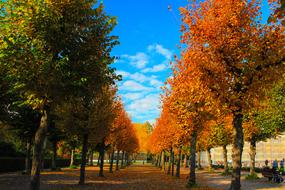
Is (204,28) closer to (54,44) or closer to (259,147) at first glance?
(54,44)

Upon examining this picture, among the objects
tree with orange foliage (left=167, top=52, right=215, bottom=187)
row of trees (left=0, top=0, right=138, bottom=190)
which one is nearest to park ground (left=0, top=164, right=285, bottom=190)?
tree with orange foliage (left=167, top=52, right=215, bottom=187)

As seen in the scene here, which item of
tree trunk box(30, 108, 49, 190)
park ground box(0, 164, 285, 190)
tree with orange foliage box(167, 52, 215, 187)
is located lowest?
park ground box(0, 164, 285, 190)

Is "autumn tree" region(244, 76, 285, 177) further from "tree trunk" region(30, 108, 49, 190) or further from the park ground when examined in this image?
"tree trunk" region(30, 108, 49, 190)

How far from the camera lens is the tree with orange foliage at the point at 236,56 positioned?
12.2 m

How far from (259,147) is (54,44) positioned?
72.2 meters

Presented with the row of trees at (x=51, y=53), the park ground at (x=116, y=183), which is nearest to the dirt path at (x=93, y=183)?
the park ground at (x=116, y=183)

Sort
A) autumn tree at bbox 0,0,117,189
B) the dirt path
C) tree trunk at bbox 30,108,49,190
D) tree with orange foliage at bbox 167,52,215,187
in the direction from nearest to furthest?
autumn tree at bbox 0,0,117,189, tree trunk at bbox 30,108,49,190, the dirt path, tree with orange foliage at bbox 167,52,215,187

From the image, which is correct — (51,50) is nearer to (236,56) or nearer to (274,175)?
(236,56)

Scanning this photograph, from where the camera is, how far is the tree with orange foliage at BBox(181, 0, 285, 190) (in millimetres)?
12203

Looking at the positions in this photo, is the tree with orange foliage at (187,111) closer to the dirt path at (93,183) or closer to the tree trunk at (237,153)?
the dirt path at (93,183)

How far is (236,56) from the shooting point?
12781 millimetres

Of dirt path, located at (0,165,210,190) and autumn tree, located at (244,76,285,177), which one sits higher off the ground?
autumn tree, located at (244,76,285,177)

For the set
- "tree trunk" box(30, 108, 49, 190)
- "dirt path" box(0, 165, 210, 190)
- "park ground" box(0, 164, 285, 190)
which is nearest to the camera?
"tree trunk" box(30, 108, 49, 190)

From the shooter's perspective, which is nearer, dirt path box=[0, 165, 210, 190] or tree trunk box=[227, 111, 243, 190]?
tree trunk box=[227, 111, 243, 190]
